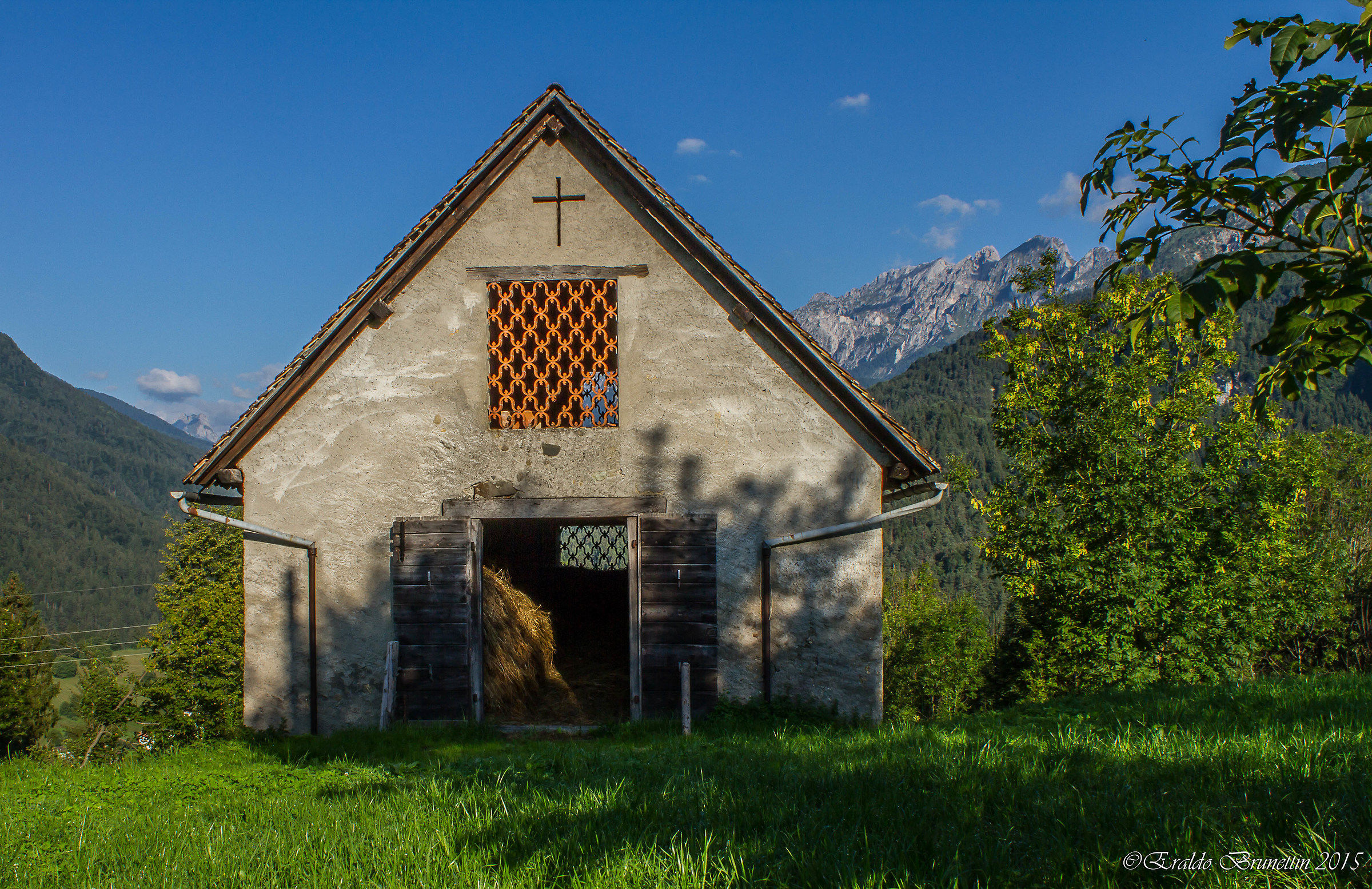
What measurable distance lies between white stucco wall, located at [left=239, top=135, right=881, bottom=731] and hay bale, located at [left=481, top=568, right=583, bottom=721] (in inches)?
60.0

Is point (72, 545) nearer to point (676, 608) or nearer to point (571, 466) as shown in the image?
point (571, 466)

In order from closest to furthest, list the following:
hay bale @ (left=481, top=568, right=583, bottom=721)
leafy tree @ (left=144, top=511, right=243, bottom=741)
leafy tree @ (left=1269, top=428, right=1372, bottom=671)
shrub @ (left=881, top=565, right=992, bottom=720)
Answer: hay bale @ (left=481, top=568, right=583, bottom=721), leafy tree @ (left=1269, top=428, right=1372, bottom=671), leafy tree @ (left=144, top=511, right=243, bottom=741), shrub @ (left=881, top=565, right=992, bottom=720)

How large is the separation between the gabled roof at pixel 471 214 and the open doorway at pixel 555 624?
8.93 feet

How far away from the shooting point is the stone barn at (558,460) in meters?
8.84

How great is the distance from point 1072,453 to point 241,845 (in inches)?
793

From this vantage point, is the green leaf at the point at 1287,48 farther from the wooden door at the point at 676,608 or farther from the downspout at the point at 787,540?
the wooden door at the point at 676,608

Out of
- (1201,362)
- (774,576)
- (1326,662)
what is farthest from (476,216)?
(1326,662)

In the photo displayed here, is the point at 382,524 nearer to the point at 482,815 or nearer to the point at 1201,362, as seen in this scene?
the point at 482,815

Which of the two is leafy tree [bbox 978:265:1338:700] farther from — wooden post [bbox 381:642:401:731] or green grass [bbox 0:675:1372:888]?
wooden post [bbox 381:642:401:731]

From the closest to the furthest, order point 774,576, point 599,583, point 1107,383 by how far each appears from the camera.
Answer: point 774,576 < point 599,583 < point 1107,383

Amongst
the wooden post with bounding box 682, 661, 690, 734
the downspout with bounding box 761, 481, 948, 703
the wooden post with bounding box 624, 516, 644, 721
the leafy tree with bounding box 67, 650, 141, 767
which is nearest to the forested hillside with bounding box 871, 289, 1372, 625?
the leafy tree with bounding box 67, 650, 141, 767

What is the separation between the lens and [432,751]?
301 inches

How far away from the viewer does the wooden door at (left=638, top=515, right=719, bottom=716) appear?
28.8ft

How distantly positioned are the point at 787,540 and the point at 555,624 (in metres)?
8.73
